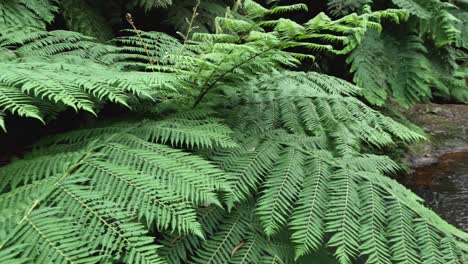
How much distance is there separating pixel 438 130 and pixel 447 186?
1.18 metres

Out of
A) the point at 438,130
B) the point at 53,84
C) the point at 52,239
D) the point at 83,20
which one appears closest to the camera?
the point at 52,239

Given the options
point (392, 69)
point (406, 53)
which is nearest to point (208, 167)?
point (392, 69)

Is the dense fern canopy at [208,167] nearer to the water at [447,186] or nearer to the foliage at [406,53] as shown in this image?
the foliage at [406,53]

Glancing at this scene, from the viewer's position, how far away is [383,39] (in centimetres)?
380

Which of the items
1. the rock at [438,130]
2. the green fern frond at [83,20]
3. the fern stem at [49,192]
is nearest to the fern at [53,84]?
the fern stem at [49,192]

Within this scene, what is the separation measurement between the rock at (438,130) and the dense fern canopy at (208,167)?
2923 millimetres

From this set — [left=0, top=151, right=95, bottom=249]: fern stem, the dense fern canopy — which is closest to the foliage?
the dense fern canopy

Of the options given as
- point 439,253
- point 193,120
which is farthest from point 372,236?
point 193,120

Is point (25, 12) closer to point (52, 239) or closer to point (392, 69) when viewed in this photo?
point (52, 239)

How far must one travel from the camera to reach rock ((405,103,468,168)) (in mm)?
4238

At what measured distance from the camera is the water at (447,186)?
334 centimetres

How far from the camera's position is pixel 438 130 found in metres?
4.74

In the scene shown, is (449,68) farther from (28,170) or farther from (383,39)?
(28,170)

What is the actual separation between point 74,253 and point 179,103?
82cm
